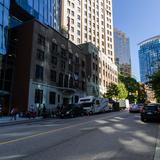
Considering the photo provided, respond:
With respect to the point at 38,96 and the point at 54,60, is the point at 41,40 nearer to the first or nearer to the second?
the point at 54,60

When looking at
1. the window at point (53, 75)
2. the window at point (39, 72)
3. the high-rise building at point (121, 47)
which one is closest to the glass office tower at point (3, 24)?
the window at point (39, 72)

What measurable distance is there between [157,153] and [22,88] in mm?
30574

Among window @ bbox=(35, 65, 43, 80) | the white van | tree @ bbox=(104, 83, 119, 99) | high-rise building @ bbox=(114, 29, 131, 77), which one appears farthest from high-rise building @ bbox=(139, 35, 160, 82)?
high-rise building @ bbox=(114, 29, 131, 77)

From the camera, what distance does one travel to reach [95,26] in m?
95.6

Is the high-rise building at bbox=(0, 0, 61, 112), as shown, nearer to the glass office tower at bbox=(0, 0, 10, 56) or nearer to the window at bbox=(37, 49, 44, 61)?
the glass office tower at bbox=(0, 0, 10, 56)

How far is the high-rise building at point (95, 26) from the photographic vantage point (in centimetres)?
7712

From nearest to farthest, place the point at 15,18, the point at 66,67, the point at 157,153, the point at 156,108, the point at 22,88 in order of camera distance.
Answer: the point at 157,153 < the point at 156,108 < the point at 22,88 < the point at 15,18 < the point at 66,67

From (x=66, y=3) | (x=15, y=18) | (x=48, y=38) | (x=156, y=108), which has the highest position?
(x=66, y=3)

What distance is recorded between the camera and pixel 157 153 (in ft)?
25.5

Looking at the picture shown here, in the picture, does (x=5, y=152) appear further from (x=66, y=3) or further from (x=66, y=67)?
(x=66, y=3)

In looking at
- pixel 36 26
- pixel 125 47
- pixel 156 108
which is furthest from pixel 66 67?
pixel 125 47

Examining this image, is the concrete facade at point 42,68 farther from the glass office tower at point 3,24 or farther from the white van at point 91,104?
the white van at point 91,104

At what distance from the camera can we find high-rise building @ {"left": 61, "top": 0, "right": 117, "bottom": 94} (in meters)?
77.1

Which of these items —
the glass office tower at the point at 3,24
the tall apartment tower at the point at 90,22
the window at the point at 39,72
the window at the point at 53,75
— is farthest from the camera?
the tall apartment tower at the point at 90,22
